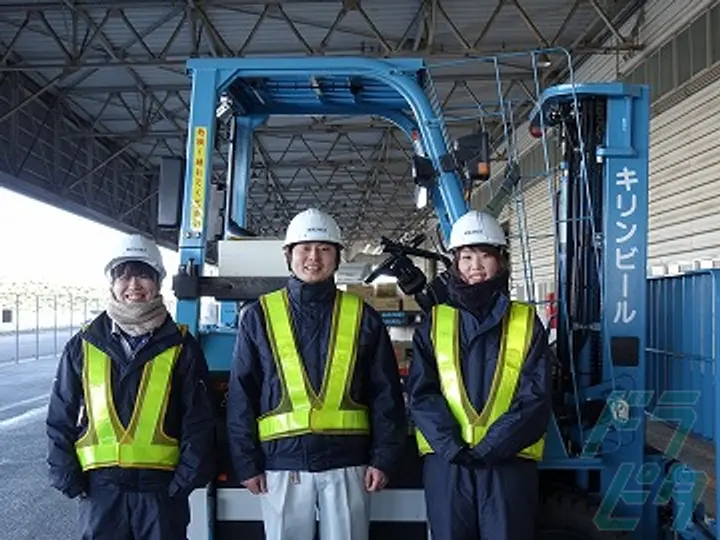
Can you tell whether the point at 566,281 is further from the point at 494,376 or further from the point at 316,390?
the point at 316,390

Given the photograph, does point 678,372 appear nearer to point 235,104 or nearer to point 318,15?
point 235,104

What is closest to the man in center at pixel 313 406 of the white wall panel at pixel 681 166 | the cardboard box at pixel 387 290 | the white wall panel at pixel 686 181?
the cardboard box at pixel 387 290

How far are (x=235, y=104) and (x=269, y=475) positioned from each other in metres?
2.30

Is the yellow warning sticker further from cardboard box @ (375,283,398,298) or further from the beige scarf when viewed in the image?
cardboard box @ (375,283,398,298)

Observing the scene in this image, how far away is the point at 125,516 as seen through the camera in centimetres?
284

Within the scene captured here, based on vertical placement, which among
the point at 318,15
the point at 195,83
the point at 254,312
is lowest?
the point at 254,312

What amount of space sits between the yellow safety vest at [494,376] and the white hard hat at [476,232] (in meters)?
0.29

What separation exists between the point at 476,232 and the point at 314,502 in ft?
4.31

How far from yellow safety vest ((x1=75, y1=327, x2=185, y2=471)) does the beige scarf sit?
0.43 feet

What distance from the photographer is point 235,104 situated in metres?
4.30

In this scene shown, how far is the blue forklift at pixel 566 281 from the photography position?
11.0ft

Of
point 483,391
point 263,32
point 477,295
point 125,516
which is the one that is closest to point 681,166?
point 263,32

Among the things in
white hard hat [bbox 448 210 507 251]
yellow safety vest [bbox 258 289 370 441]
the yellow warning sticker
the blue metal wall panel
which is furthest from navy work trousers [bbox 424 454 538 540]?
the yellow warning sticker

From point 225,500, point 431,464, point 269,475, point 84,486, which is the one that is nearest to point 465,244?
point 431,464
